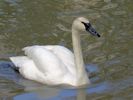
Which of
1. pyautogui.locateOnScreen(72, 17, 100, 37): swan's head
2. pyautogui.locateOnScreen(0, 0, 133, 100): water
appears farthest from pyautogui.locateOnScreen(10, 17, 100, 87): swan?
pyautogui.locateOnScreen(0, 0, 133, 100): water

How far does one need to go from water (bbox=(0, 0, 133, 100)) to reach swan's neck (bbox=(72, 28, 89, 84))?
0.19 meters

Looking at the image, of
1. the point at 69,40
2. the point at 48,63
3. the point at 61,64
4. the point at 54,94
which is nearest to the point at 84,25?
the point at 61,64

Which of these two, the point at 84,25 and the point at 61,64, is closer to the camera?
the point at 84,25

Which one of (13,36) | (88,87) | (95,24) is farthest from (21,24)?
(88,87)

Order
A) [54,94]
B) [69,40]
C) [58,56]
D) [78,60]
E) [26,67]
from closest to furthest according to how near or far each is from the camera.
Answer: [54,94], [78,60], [58,56], [26,67], [69,40]

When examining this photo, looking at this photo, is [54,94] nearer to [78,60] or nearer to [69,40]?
[78,60]

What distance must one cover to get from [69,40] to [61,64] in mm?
2128

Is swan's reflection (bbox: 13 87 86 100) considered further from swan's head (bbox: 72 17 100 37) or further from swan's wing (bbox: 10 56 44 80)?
swan's head (bbox: 72 17 100 37)

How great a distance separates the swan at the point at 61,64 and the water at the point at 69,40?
155 millimetres

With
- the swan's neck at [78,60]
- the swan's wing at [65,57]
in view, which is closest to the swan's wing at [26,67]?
the swan's wing at [65,57]

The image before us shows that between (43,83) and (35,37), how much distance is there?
2.23 m

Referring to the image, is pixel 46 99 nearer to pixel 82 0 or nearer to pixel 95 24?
pixel 95 24

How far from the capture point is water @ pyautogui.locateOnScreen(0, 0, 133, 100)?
10.7 m

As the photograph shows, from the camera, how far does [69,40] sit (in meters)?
13.0
